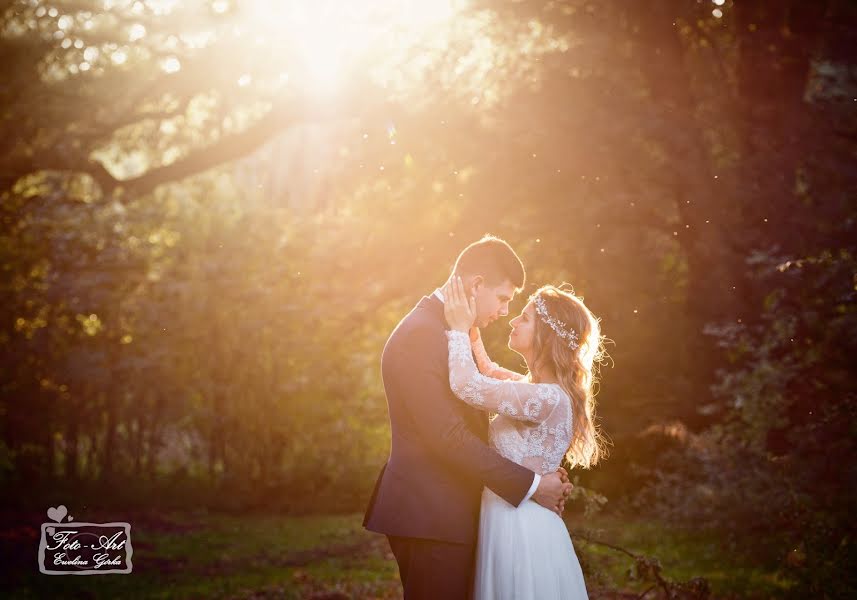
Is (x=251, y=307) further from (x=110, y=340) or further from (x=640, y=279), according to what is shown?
(x=640, y=279)

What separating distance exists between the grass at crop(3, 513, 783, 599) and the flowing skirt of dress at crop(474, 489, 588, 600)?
340 cm

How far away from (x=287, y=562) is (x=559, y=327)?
7608 mm

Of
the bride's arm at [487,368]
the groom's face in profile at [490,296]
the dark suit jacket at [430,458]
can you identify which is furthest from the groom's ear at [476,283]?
the bride's arm at [487,368]

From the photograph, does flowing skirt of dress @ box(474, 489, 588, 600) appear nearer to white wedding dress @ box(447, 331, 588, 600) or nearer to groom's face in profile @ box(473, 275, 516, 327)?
white wedding dress @ box(447, 331, 588, 600)

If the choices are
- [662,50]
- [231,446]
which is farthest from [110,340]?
[662,50]

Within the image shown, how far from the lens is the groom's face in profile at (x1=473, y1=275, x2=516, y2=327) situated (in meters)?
4.74

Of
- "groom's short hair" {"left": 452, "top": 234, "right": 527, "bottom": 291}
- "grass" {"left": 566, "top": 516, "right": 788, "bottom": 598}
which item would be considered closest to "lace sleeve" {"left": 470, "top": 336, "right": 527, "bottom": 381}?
"groom's short hair" {"left": 452, "top": 234, "right": 527, "bottom": 291}

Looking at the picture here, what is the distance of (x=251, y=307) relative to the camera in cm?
1505

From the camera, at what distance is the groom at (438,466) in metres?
4.52

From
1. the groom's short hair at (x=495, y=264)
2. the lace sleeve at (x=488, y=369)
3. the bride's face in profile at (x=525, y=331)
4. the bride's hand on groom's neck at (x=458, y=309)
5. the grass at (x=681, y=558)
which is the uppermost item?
the groom's short hair at (x=495, y=264)

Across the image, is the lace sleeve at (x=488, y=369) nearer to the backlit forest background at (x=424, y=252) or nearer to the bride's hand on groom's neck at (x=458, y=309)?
the bride's hand on groom's neck at (x=458, y=309)

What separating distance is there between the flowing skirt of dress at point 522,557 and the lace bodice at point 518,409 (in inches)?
10.1

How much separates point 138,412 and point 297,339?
11.3 ft

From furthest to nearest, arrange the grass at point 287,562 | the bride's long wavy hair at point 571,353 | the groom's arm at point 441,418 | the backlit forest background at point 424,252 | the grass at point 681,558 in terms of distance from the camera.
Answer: the backlit forest background at point 424,252 < the grass at point 287,562 < the grass at point 681,558 < the bride's long wavy hair at point 571,353 < the groom's arm at point 441,418
